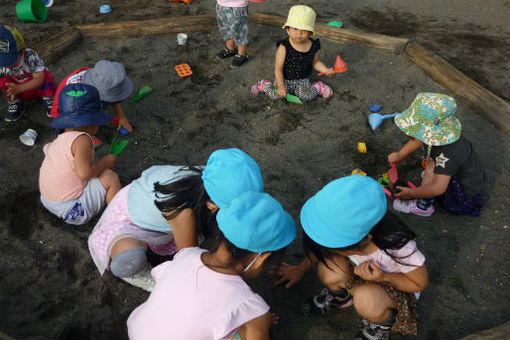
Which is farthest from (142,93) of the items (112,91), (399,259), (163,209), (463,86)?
(463,86)

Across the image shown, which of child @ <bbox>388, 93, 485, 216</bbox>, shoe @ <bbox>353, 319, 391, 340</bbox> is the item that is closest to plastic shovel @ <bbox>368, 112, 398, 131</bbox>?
child @ <bbox>388, 93, 485, 216</bbox>

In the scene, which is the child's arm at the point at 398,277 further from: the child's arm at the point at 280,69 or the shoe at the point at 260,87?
the shoe at the point at 260,87

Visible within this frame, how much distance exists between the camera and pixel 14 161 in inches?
100

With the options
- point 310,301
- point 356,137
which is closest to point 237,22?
point 356,137

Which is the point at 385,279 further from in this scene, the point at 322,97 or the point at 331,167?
the point at 322,97

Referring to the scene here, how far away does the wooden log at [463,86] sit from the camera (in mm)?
2664

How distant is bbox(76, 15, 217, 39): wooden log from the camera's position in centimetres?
351

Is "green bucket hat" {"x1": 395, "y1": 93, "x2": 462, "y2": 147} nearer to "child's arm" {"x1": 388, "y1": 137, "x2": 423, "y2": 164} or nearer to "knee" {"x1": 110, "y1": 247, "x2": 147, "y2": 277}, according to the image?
"child's arm" {"x1": 388, "y1": 137, "x2": 423, "y2": 164}

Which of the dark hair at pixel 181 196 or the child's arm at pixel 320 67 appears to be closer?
the dark hair at pixel 181 196

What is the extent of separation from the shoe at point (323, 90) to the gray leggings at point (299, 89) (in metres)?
0.03

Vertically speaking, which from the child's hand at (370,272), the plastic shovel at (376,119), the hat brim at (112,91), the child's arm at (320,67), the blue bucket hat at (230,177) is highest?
the blue bucket hat at (230,177)

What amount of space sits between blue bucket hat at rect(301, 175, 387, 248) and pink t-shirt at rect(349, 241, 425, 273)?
191 millimetres

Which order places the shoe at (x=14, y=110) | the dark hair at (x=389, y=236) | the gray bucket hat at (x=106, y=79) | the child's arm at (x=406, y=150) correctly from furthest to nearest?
the shoe at (x=14, y=110) < the gray bucket hat at (x=106, y=79) < the child's arm at (x=406, y=150) < the dark hair at (x=389, y=236)

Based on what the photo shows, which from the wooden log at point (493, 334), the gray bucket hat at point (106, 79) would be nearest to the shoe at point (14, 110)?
the gray bucket hat at point (106, 79)
